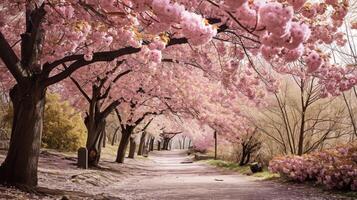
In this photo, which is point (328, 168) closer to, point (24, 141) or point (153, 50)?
point (153, 50)

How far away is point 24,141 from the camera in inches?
408

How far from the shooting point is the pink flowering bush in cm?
1265

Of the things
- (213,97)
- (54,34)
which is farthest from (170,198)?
(213,97)

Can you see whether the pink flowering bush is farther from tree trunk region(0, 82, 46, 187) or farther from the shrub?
the shrub

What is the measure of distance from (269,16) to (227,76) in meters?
9.47

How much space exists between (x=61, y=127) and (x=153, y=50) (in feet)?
66.0

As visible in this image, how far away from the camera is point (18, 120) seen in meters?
10.5

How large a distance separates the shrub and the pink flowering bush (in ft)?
45.1

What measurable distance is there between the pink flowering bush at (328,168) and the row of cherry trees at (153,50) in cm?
273

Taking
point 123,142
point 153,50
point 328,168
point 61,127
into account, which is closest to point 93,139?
point 61,127

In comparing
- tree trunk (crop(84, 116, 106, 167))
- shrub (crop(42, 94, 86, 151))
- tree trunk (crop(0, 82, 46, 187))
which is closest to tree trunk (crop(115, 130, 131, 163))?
shrub (crop(42, 94, 86, 151))

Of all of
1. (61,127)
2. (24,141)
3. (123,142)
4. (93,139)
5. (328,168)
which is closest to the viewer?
(24,141)

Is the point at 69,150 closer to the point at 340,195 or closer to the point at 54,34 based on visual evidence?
the point at 54,34

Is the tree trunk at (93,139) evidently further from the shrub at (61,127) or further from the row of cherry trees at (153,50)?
the shrub at (61,127)
